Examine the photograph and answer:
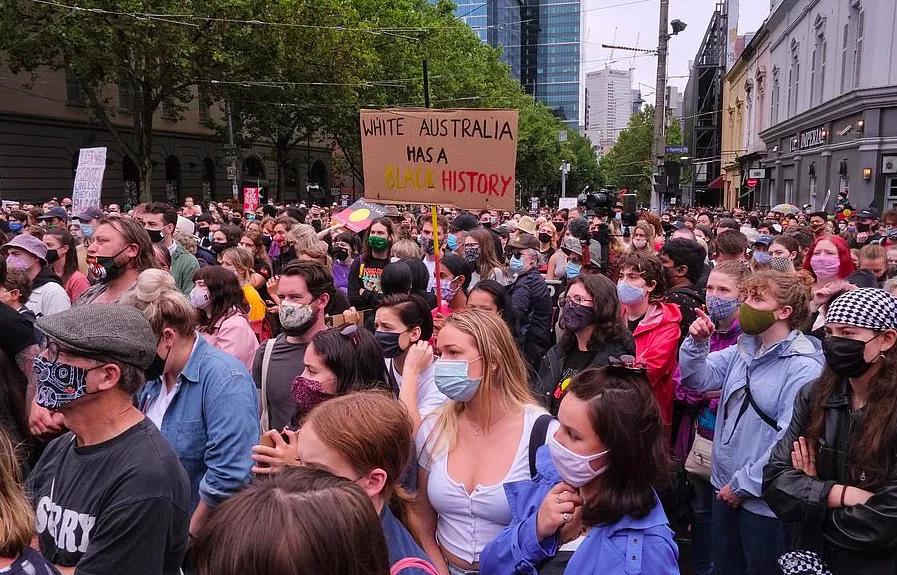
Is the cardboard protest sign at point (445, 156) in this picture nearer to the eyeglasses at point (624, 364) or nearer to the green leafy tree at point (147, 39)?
the eyeglasses at point (624, 364)

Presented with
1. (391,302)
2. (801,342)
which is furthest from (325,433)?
(801,342)

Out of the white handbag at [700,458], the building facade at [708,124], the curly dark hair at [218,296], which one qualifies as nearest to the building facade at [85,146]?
the curly dark hair at [218,296]

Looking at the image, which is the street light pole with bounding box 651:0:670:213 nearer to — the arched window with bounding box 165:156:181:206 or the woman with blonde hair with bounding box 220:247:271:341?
the woman with blonde hair with bounding box 220:247:271:341

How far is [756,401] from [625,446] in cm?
161

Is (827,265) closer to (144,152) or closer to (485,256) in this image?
(485,256)

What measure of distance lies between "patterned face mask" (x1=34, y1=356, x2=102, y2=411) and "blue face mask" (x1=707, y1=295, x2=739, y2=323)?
3410 mm

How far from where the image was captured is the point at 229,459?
3.16m

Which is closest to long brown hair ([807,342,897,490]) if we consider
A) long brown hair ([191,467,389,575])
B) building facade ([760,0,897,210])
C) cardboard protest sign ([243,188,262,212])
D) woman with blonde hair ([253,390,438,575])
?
woman with blonde hair ([253,390,438,575])

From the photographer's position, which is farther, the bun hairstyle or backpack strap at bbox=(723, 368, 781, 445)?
backpack strap at bbox=(723, 368, 781, 445)

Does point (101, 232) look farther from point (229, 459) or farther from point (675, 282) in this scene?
point (675, 282)

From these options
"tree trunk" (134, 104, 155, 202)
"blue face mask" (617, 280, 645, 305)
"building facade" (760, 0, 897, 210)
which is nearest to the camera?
"blue face mask" (617, 280, 645, 305)

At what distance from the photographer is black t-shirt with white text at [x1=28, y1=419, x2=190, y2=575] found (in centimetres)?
231

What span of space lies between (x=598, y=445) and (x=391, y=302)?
6.51 feet

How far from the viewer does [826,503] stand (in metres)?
2.82
